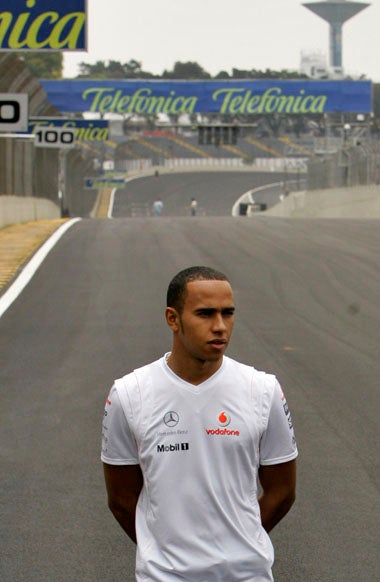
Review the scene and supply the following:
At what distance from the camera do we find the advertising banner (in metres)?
33.8

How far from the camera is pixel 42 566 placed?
263 inches

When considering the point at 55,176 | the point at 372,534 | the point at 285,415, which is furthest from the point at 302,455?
the point at 55,176

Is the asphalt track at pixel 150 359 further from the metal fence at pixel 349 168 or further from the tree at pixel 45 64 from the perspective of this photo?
the tree at pixel 45 64

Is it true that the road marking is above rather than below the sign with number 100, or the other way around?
below

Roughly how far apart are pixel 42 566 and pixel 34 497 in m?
1.21

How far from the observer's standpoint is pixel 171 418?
154 inches

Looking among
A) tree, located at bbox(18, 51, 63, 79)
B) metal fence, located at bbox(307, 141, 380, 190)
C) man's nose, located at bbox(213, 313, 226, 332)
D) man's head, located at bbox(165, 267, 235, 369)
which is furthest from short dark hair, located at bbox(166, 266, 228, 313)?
tree, located at bbox(18, 51, 63, 79)

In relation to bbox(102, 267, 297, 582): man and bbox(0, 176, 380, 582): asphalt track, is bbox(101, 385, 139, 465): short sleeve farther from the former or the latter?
bbox(0, 176, 380, 582): asphalt track

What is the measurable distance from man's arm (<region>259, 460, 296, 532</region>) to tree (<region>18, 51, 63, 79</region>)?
17274 cm

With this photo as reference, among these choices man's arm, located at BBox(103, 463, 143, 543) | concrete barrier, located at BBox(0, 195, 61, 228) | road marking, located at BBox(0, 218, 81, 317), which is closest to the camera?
man's arm, located at BBox(103, 463, 143, 543)

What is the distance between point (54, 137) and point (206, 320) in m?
27.2

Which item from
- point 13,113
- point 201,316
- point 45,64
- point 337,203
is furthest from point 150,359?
point 45,64

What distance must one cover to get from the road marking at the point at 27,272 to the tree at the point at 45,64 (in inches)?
6023

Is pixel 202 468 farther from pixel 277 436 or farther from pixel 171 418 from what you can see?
pixel 277 436
